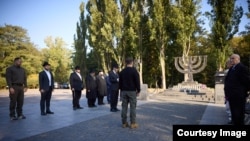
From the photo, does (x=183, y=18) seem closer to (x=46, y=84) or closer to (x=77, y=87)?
(x=77, y=87)

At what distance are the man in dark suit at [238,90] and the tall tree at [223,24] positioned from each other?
23.1 metres

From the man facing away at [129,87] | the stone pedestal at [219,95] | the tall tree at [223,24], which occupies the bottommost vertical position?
the stone pedestal at [219,95]

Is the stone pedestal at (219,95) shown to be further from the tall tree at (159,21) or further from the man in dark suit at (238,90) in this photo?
the tall tree at (159,21)

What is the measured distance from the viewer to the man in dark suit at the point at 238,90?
544 centimetres

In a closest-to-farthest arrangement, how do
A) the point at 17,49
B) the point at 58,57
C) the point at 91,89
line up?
the point at 91,89 → the point at 17,49 → the point at 58,57

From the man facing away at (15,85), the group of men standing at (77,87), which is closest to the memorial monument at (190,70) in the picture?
the group of men standing at (77,87)

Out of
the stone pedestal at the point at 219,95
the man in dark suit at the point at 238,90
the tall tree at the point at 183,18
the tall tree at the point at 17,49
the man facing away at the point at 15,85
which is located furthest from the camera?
the tall tree at the point at 17,49

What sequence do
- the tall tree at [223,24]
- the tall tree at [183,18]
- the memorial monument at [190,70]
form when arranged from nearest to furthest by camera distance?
the memorial monument at [190,70] → the tall tree at [223,24] → the tall tree at [183,18]

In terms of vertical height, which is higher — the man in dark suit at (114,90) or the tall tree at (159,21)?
the tall tree at (159,21)

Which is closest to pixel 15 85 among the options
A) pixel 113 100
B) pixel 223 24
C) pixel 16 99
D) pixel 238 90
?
pixel 16 99

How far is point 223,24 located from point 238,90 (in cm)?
2364

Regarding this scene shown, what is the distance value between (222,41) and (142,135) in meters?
23.7

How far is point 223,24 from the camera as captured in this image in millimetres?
27375

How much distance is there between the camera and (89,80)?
13.0 meters
